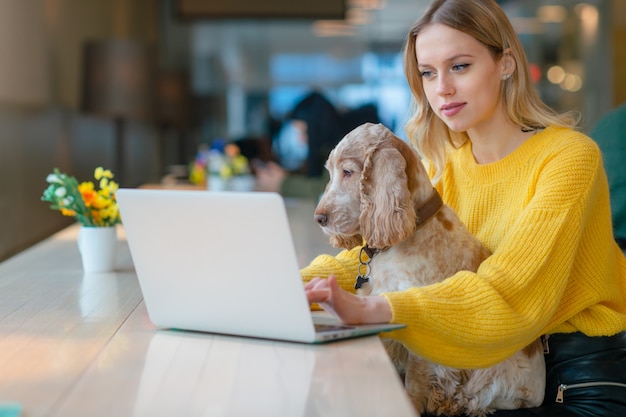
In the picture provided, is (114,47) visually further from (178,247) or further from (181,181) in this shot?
(178,247)

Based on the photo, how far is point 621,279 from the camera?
6.53ft

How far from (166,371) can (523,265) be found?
688mm

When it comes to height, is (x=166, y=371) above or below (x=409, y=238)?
below


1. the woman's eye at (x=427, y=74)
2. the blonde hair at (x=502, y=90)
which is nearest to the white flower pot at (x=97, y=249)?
the blonde hair at (x=502, y=90)

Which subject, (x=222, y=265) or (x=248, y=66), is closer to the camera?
(x=222, y=265)

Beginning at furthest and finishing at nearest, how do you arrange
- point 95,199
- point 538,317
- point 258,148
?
point 258,148
point 95,199
point 538,317

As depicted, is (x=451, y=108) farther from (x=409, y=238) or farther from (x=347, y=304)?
(x=347, y=304)

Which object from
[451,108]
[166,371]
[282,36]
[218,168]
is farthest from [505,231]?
[282,36]

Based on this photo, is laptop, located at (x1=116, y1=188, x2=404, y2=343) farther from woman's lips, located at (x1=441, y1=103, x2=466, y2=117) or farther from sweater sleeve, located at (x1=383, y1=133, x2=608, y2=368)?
woman's lips, located at (x1=441, y1=103, x2=466, y2=117)

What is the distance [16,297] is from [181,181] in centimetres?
455

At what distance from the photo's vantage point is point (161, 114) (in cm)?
849

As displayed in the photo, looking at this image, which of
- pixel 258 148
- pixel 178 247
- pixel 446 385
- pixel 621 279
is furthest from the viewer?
pixel 258 148

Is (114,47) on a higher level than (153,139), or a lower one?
higher

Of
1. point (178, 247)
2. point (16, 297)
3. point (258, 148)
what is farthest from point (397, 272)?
point (258, 148)
